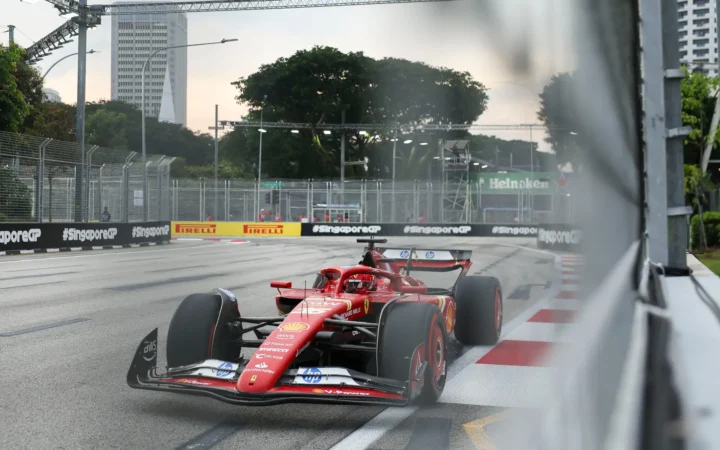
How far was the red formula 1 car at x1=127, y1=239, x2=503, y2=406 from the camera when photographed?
3.66m

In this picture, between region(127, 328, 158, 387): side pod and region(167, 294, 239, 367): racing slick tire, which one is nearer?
region(127, 328, 158, 387): side pod

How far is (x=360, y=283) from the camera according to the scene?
5.17 meters

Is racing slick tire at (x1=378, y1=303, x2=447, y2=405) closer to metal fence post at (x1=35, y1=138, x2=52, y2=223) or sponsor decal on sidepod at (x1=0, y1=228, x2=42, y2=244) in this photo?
sponsor decal on sidepod at (x1=0, y1=228, x2=42, y2=244)

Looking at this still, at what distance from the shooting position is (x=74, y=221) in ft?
71.6

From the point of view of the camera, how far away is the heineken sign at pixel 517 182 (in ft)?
3.07

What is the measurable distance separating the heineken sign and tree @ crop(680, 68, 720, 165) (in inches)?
70.0

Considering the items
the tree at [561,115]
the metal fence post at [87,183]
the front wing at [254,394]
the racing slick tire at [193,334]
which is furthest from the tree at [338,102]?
the metal fence post at [87,183]

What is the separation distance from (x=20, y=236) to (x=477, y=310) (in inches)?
626

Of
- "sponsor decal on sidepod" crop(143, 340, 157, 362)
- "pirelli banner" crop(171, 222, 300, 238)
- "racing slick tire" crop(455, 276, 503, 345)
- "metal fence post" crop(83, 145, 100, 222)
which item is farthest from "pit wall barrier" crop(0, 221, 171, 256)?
"sponsor decal on sidepod" crop(143, 340, 157, 362)

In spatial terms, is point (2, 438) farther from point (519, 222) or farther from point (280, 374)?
point (519, 222)

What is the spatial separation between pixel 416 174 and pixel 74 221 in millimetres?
22114

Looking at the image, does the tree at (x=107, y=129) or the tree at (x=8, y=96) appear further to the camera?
the tree at (x=107, y=129)

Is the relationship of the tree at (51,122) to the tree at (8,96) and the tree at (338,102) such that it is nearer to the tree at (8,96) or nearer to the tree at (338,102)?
the tree at (8,96)

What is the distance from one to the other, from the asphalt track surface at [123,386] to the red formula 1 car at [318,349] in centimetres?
18
